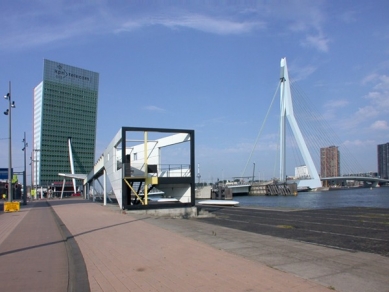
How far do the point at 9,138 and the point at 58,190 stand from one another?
320 ft

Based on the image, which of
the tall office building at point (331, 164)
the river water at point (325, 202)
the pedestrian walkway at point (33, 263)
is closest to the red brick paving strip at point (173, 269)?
the pedestrian walkway at point (33, 263)

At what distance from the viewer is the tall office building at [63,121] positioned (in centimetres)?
10400

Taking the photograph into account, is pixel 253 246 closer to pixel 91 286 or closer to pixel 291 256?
Answer: pixel 291 256

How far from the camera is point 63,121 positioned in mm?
108938

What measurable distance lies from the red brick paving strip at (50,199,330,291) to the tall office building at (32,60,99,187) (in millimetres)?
97015

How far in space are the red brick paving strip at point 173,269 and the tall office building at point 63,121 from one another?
318 feet

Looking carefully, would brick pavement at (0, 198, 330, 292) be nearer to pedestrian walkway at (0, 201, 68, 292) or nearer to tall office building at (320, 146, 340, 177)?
pedestrian walkway at (0, 201, 68, 292)

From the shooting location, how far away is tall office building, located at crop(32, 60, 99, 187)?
4094 inches

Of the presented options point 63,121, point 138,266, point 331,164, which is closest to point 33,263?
point 138,266

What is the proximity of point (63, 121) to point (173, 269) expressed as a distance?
356 ft

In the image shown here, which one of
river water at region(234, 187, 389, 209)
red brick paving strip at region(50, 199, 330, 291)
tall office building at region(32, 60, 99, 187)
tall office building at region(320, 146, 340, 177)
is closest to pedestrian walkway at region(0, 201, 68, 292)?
red brick paving strip at region(50, 199, 330, 291)

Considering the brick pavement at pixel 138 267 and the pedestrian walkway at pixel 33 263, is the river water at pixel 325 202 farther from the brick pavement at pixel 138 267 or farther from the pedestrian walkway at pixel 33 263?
the brick pavement at pixel 138 267

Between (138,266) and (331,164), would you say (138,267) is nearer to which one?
(138,266)

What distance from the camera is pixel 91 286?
20.5 ft
